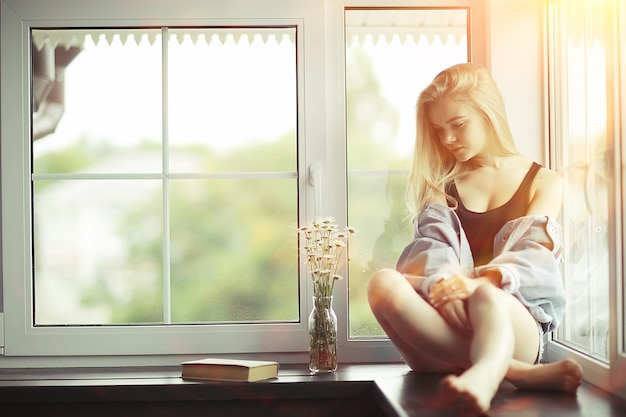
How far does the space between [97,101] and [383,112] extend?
0.94m

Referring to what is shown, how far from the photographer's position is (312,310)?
237 centimetres

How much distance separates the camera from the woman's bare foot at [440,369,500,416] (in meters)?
1.52

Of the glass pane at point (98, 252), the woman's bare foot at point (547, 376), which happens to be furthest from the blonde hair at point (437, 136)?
the glass pane at point (98, 252)

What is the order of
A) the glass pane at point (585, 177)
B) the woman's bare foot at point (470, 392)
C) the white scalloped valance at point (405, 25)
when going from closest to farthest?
the woman's bare foot at point (470, 392) < the glass pane at point (585, 177) < the white scalloped valance at point (405, 25)

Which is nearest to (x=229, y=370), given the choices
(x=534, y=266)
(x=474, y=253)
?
(x=474, y=253)

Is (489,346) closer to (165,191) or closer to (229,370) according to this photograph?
(229,370)

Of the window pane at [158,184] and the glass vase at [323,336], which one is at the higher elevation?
the window pane at [158,184]

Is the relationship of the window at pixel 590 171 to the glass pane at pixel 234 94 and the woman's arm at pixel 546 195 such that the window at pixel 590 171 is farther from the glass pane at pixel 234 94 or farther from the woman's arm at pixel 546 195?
the glass pane at pixel 234 94

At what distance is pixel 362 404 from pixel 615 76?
3.56ft

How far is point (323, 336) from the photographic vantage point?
2268 millimetres

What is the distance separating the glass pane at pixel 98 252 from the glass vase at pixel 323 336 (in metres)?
0.56

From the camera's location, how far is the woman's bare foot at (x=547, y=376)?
5.91 ft

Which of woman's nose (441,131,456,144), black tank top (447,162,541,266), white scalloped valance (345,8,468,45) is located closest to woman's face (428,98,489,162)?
woman's nose (441,131,456,144)

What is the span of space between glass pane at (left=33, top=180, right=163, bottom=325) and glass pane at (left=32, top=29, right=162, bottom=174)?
8cm
